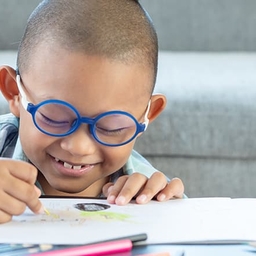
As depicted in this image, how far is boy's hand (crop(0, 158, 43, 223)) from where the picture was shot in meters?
0.67

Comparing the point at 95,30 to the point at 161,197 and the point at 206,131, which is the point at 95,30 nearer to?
the point at 161,197

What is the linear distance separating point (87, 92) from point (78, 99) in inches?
0.5

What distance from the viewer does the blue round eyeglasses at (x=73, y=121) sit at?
30.7 inches

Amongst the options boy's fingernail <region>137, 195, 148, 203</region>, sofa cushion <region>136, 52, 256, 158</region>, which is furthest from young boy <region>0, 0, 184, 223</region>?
sofa cushion <region>136, 52, 256, 158</region>

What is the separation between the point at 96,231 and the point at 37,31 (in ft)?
1.19

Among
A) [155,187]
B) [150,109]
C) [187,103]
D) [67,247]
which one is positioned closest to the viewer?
[67,247]

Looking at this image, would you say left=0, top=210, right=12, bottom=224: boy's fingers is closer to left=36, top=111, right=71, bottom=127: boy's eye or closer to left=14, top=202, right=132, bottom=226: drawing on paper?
left=14, top=202, right=132, bottom=226: drawing on paper

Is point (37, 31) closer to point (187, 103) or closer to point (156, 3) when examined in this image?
point (187, 103)

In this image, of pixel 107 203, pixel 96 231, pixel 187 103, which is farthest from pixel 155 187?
→ pixel 187 103

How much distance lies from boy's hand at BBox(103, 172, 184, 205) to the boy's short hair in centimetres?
15

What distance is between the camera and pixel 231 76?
5.21ft

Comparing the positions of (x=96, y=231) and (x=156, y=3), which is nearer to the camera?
(x=96, y=231)

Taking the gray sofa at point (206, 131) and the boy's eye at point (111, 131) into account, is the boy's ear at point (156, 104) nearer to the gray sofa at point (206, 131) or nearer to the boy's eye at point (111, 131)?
the boy's eye at point (111, 131)

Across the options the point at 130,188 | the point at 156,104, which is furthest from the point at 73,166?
the point at 156,104
